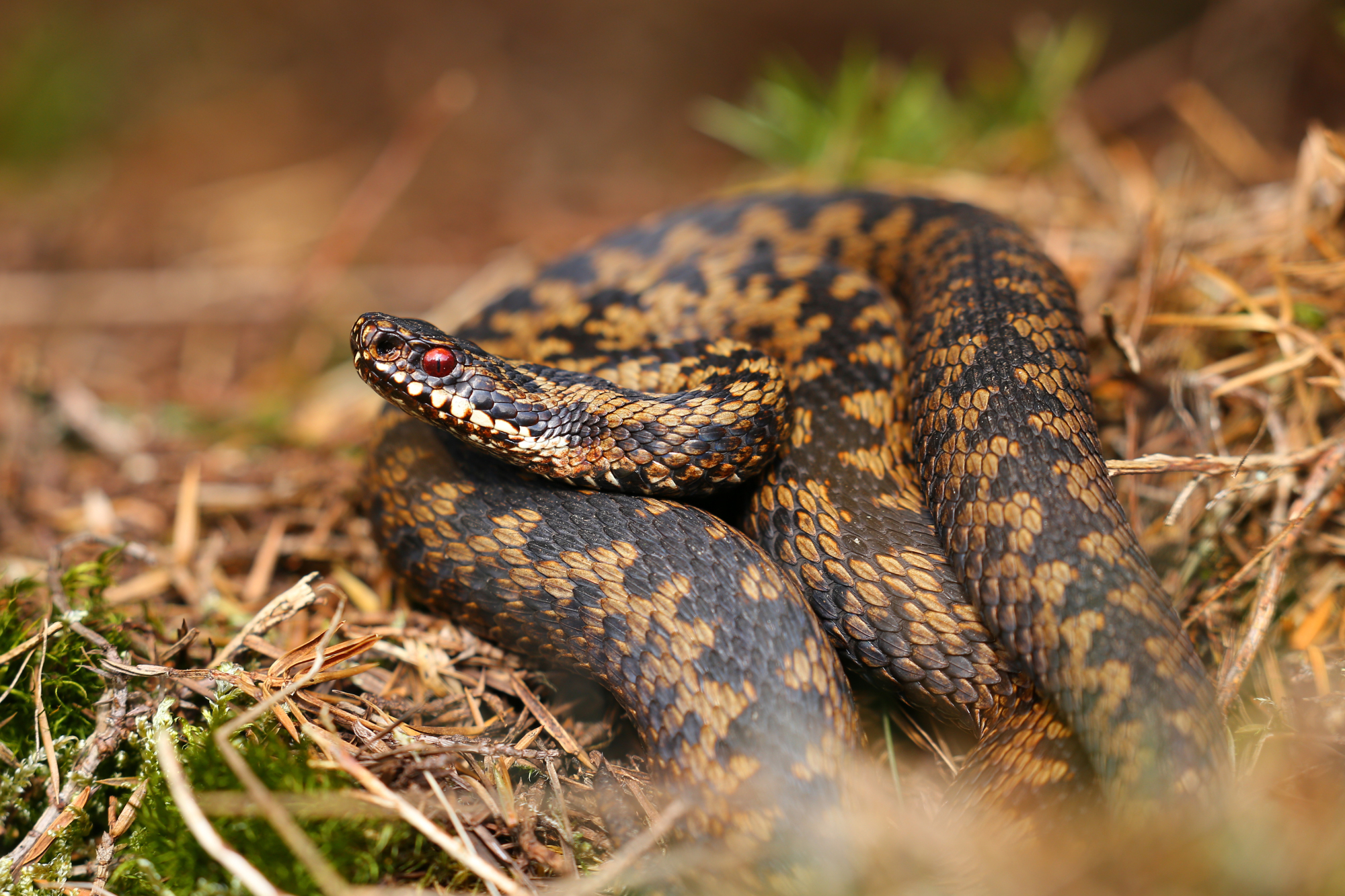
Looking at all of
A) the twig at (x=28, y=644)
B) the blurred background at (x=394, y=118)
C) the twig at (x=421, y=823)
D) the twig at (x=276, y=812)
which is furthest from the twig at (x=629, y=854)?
the blurred background at (x=394, y=118)

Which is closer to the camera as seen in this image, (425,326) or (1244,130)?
(425,326)

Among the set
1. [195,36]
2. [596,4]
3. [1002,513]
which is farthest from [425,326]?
[195,36]

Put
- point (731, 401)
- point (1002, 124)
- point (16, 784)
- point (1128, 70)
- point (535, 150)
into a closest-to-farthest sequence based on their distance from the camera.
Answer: point (16, 784) → point (731, 401) → point (1002, 124) → point (1128, 70) → point (535, 150)

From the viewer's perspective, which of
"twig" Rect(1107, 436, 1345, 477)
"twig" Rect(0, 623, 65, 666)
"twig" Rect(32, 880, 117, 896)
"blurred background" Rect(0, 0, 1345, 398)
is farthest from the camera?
"blurred background" Rect(0, 0, 1345, 398)

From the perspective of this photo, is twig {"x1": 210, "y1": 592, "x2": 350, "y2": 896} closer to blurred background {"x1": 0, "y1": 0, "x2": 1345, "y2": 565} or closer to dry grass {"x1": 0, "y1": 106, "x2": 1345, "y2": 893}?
dry grass {"x1": 0, "y1": 106, "x2": 1345, "y2": 893}

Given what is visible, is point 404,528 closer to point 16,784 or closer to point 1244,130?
point 16,784

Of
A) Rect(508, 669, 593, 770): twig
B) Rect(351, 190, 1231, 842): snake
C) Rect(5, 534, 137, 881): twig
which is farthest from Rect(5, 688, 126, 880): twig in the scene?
Rect(508, 669, 593, 770): twig
